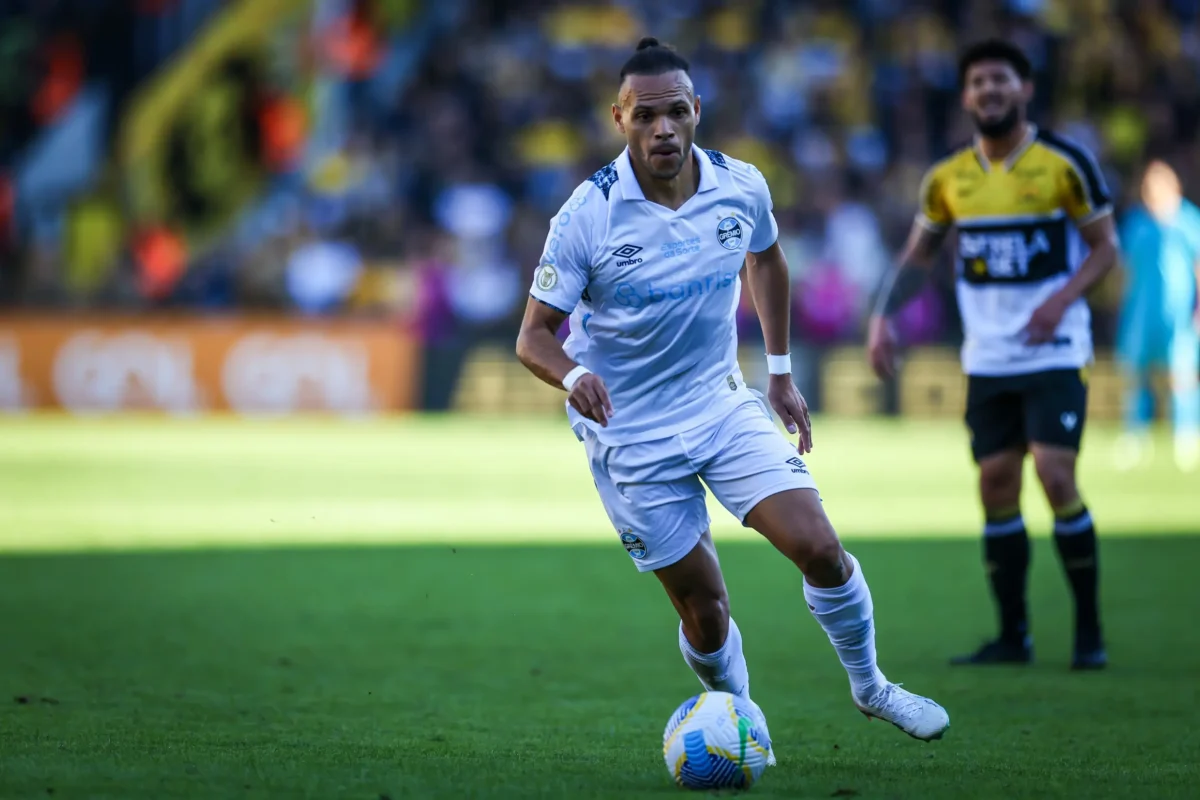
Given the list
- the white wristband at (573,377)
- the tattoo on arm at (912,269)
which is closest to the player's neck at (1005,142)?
the tattoo on arm at (912,269)

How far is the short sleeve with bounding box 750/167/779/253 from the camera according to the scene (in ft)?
18.7

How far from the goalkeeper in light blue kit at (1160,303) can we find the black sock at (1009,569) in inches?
357

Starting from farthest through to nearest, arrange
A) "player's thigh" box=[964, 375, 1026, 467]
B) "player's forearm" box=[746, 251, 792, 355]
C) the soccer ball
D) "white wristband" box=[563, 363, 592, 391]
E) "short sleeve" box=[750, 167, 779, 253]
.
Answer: "player's thigh" box=[964, 375, 1026, 467]
"player's forearm" box=[746, 251, 792, 355]
"short sleeve" box=[750, 167, 779, 253]
"white wristband" box=[563, 363, 592, 391]
the soccer ball

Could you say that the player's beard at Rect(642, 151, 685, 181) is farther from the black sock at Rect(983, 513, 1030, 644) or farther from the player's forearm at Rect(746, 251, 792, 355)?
the black sock at Rect(983, 513, 1030, 644)

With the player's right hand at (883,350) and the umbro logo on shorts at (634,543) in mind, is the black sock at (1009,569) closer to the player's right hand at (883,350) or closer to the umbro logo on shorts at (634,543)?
the player's right hand at (883,350)

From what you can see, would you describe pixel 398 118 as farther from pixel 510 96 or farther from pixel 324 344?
pixel 324 344

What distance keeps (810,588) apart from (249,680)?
2591 millimetres

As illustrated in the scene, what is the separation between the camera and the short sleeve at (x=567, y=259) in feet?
17.6

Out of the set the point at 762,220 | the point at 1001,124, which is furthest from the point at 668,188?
the point at 1001,124

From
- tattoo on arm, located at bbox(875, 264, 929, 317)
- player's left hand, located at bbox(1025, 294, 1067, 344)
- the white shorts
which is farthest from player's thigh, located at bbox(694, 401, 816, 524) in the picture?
tattoo on arm, located at bbox(875, 264, 929, 317)

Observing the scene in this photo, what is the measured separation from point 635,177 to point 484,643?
3.19 meters

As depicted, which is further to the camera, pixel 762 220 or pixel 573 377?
pixel 762 220

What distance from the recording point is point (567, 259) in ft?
17.6

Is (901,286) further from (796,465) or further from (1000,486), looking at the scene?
(796,465)
